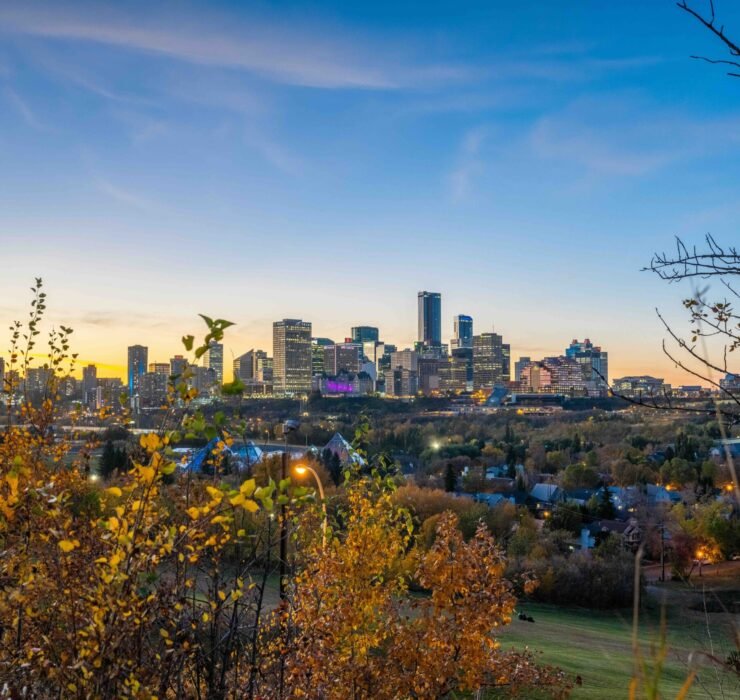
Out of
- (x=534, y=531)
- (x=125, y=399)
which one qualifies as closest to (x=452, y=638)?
(x=125, y=399)

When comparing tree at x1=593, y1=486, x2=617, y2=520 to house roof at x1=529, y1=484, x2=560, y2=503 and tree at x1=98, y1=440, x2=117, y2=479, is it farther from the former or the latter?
tree at x1=98, y1=440, x2=117, y2=479

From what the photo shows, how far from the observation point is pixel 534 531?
37.3 meters

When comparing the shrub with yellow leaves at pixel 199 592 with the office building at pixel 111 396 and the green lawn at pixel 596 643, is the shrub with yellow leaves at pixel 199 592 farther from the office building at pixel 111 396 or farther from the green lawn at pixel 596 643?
the green lawn at pixel 596 643

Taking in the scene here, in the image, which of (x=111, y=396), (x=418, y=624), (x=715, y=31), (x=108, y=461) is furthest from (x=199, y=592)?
(x=108, y=461)

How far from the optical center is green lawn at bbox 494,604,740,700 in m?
15.5

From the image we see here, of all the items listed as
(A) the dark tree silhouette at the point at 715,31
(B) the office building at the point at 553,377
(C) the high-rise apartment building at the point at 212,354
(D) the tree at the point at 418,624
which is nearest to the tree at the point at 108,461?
(C) the high-rise apartment building at the point at 212,354

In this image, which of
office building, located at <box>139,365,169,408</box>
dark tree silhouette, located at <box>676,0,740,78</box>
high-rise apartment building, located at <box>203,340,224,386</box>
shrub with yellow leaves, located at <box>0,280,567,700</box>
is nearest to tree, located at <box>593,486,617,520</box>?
high-rise apartment building, located at <box>203,340,224,386</box>

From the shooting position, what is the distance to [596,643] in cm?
1748

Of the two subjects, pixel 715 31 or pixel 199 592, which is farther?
pixel 199 592

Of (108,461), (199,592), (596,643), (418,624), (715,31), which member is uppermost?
(715,31)

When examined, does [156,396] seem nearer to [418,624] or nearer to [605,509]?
[418,624]

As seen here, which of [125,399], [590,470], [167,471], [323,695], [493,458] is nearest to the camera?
Result: [167,471]

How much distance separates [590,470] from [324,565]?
5325 centimetres

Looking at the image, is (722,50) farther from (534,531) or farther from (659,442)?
(659,442)
